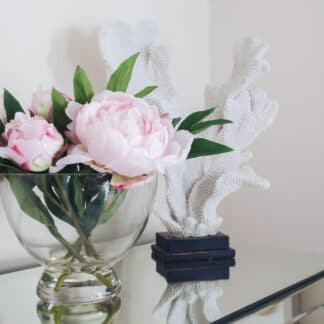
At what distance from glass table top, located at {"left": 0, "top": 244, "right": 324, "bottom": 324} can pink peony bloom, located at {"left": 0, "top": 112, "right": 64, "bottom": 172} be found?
0.70 ft

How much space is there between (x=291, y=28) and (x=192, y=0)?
28 centimetres

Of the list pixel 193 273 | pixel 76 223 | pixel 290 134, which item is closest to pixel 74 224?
pixel 76 223

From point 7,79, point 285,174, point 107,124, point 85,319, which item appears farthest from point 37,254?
point 285,174

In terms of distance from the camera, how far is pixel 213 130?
1047 millimetres

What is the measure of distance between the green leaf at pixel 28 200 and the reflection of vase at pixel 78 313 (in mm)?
121

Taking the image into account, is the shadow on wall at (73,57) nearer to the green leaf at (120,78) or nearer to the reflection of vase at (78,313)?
the green leaf at (120,78)

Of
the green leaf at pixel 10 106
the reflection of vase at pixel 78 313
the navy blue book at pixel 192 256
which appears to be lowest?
the navy blue book at pixel 192 256

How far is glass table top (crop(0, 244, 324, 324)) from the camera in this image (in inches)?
29.2

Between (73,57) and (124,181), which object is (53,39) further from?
(124,181)

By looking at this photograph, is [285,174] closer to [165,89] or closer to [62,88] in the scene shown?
[165,89]

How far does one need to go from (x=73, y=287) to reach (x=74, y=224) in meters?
0.10

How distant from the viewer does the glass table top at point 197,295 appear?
743 millimetres

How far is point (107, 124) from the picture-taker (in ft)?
2.14

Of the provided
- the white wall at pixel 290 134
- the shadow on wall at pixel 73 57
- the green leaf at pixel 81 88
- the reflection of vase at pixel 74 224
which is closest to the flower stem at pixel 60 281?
the reflection of vase at pixel 74 224
